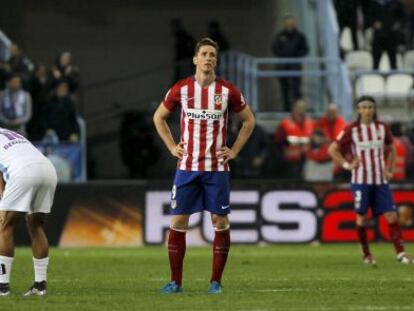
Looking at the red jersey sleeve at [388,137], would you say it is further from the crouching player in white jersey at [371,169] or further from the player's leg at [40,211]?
the player's leg at [40,211]

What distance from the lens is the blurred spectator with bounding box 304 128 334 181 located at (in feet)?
74.6

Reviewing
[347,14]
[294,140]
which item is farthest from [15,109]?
[347,14]

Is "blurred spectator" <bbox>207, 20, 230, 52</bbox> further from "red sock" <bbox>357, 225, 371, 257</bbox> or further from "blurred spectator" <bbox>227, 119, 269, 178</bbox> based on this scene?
"red sock" <bbox>357, 225, 371, 257</bbox>

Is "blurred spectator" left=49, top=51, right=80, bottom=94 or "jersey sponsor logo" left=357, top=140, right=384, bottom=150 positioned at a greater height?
"blurred spectator" left=49, top=51, right=80, bottom=94

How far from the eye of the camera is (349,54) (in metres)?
27.3

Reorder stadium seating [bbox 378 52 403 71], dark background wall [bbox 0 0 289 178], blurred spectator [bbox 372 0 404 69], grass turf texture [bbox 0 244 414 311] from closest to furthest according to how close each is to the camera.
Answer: grass turf texture [bbox 0 244 414 311]
blurred spectator [bbox 372 0 404 69]
stadium seating [bbox 378 52 403 71]
dark background wall [bbox 0 0 289 178]

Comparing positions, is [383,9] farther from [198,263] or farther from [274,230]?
[198,263]

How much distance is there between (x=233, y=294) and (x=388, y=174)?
5538 millimetres

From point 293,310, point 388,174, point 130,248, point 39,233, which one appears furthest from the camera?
point 130,248

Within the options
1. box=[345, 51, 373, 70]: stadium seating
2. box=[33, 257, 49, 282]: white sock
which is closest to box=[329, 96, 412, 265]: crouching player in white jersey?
box=[33, 257, 49, 282]: white sock

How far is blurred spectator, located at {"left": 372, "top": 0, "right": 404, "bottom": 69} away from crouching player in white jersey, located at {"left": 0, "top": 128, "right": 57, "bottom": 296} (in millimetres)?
15706

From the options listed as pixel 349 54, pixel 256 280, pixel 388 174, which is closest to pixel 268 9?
pixel 349 54

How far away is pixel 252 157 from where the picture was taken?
23.1 meters

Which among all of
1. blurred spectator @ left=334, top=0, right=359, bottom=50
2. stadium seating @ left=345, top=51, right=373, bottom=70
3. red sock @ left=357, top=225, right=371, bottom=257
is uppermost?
blurred spectator @ left=334, top=0, right=359, bottom=50
